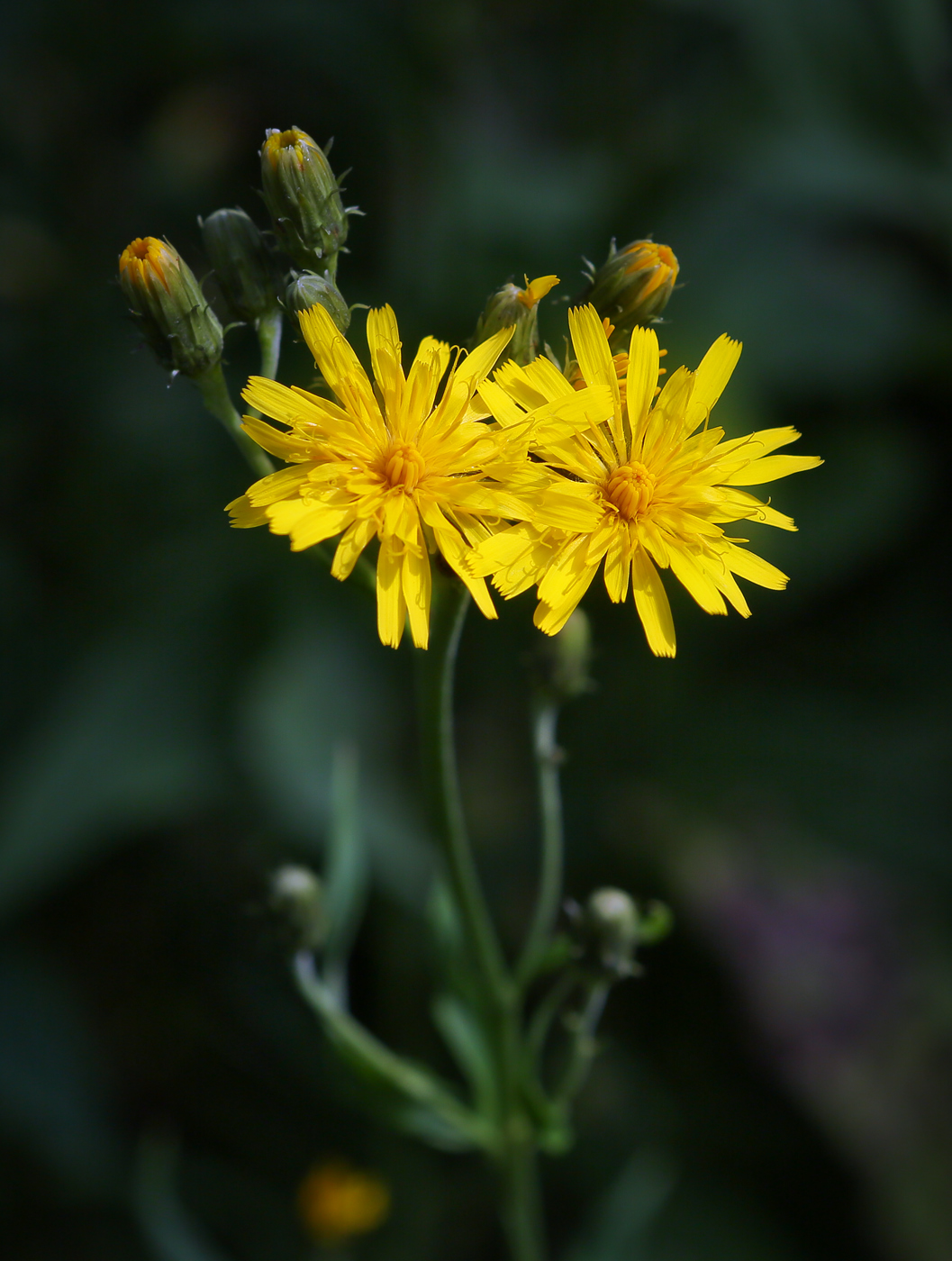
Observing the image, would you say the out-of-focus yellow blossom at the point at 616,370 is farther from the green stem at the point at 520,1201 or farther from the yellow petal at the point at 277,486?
the green stem at the point at 520,1201

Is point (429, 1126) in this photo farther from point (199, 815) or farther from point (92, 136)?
point (92, 136)

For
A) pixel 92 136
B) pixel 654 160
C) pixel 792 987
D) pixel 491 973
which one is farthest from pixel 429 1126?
pixel 92 136

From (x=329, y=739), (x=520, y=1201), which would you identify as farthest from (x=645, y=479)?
(x=329, y=739)

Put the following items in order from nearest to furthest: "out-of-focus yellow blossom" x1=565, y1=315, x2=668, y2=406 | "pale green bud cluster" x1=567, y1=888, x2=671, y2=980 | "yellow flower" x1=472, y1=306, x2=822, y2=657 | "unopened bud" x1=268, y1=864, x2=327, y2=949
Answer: "yellow flower" x1=472, y1=306, x2=822, y2=657 < "out-of-focus yellow blossom" x1=565, y1=315, x2=668, y2=406 < "pale green bud cluster" x1=567, y1=888, x2=671, y2=980 < "unopened bud" x1=268, y1=864, x2=327, y2=949

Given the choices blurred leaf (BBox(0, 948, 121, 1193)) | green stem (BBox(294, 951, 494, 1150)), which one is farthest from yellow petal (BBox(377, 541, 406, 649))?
blurred leaf (BBox(0, 948, 121, 1193))

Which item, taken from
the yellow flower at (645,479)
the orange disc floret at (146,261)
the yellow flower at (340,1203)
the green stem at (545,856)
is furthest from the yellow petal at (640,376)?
the yellow flower at (340,1203)

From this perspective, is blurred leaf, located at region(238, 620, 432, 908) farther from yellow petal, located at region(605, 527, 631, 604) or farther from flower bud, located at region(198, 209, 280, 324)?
yellow petal, located at region(605, 527, 631, 604)

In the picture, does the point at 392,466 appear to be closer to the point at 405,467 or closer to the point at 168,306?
the point at 405,467
